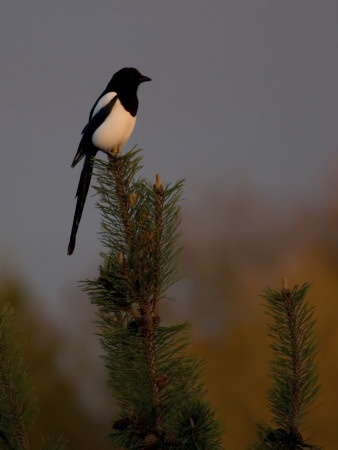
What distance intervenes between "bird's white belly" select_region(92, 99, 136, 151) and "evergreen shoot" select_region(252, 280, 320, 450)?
340 cm

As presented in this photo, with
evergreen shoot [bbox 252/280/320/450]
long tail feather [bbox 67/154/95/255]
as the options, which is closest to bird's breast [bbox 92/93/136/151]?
long tail feather [bbox 67/154/95/255]

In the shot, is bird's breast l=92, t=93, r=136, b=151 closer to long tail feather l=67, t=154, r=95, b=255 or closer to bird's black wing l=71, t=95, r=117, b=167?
Result: bird's black wing l=71, t=95, r=117, b=167

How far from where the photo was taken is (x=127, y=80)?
5.93 m

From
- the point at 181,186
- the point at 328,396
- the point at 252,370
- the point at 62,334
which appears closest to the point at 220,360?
the point at 252,370

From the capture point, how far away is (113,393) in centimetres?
226

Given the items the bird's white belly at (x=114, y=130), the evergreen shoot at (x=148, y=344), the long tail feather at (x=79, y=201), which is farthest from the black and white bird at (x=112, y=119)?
the evergreen shoot at (x=148, y=344)

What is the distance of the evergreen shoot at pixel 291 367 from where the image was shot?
2.18 meters

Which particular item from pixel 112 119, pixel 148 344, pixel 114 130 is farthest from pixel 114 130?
pixel 148 344

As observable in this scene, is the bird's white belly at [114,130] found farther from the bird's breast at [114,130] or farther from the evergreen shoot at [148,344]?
the evergreen shoot at [148,344]

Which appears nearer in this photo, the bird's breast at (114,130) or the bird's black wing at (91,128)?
the bird's breast at (114,130)

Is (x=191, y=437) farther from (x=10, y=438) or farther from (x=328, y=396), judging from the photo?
(x=328, y=396)

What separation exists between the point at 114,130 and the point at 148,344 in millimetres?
3421

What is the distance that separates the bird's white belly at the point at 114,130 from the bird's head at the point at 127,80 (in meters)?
0.32

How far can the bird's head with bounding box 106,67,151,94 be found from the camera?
5.86m
